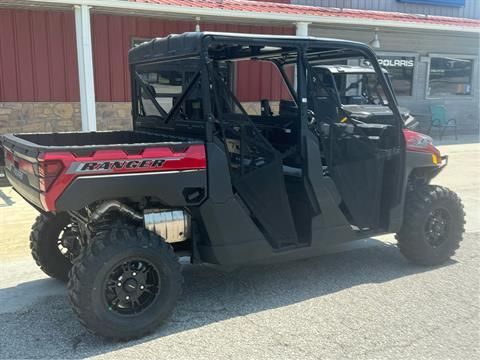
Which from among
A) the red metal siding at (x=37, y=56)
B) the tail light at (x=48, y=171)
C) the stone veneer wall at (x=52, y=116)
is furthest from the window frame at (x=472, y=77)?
the tail light at (x=48, y=171)

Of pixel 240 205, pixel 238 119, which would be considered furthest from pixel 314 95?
pixel 240 205

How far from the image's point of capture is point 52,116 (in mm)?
10547

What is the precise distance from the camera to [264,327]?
3527mm

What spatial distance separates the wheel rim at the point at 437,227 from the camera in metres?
4.76

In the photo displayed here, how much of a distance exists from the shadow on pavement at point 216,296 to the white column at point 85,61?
544cm

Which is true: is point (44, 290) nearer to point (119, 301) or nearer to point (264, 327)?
point (119, 301)

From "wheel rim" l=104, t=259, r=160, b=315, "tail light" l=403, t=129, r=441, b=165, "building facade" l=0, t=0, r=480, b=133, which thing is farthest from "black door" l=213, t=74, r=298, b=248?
"building facade" l=0, t=0, r=480, b=133

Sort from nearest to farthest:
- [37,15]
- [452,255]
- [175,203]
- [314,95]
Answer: [175,203]
[314,95]
[452,255]
[37,15]

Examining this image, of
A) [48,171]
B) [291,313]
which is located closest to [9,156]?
A: [48,171]

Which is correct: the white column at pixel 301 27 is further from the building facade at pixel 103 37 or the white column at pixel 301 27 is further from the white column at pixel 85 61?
the white column at pixel 85 61

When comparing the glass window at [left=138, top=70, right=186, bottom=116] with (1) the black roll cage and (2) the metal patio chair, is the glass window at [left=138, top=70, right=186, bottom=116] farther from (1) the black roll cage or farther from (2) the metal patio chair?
(2) the metal patio chair

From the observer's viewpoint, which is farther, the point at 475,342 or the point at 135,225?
the point at 135,225

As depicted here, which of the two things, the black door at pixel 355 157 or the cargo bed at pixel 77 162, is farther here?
the black door at pixel 355 157

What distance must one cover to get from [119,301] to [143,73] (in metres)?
2.08
